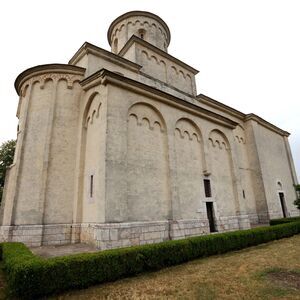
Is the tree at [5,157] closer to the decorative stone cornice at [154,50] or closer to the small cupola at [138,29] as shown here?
the small cupola at [138,29]

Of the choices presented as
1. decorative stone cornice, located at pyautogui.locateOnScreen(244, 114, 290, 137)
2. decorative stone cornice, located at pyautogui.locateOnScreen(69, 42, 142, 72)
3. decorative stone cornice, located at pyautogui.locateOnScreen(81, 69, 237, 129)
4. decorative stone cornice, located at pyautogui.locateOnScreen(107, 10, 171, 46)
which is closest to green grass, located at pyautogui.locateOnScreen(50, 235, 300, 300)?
decorative stone cornice, located at pyautogui.locateOnScreen(81, 69, 237, 129)

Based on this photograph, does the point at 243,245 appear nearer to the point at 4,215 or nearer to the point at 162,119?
the point at 162,119

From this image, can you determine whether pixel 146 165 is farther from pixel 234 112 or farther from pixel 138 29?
pixel 138 29

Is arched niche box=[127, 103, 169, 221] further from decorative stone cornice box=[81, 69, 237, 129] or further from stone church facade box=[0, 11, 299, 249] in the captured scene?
decorative stone cornice box=[81, 69, 237, 129]

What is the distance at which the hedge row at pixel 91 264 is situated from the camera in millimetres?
4602

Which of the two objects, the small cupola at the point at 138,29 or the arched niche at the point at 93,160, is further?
the small cupola at the point at 138,29

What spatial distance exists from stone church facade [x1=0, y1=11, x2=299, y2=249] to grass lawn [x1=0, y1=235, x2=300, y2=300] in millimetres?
2976

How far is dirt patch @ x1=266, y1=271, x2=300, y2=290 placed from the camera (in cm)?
500

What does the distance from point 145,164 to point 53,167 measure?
502 cm

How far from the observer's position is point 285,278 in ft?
18.0

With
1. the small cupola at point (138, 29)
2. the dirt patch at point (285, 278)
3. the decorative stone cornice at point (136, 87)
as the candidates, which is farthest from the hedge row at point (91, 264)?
the small cupola at point (138, 29)

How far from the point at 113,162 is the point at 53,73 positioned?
7.51m

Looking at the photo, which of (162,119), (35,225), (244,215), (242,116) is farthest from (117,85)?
(242,116)

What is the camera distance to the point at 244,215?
1392cm
